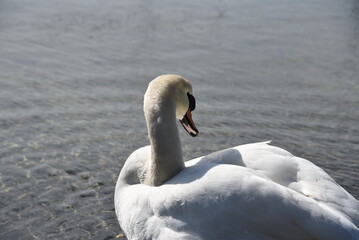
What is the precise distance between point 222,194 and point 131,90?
14.8 feet

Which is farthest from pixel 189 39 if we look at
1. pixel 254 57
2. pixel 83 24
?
pixel 83 24

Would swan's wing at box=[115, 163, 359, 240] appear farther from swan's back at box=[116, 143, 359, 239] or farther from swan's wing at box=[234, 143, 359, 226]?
swan's wing at box=[234, 143, 359, 226]

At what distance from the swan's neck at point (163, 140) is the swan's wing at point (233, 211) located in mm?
250

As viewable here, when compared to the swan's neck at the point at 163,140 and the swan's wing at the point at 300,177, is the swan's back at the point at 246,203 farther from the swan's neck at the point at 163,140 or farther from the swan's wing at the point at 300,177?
the swan's neck at the point at 163,140

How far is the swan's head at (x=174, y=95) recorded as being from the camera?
15.9 feet

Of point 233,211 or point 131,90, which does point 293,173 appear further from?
point 131,90

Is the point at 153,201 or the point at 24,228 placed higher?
the point at 153,201

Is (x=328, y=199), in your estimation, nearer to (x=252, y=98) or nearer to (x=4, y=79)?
(x=252, y=98)

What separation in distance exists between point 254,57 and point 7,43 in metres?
4.15

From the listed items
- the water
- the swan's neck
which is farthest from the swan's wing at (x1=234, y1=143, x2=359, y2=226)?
the water

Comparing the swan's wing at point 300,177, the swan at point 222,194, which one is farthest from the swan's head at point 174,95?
the swan's wing at point 300,177

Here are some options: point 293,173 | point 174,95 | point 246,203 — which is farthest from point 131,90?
point 246,203

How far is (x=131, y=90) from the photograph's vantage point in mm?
8492

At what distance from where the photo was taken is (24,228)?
209 inches
